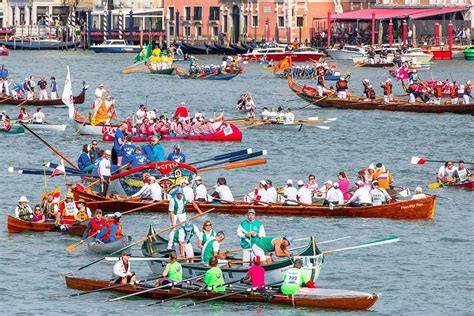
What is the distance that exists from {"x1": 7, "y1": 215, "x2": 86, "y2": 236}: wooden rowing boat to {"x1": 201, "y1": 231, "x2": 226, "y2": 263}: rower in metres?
7.98

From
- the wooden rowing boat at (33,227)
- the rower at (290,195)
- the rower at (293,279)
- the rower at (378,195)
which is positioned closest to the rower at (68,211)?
the wooden rowing boat at (33,227)

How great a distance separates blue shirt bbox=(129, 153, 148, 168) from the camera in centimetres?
4891

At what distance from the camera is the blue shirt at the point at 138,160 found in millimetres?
48906

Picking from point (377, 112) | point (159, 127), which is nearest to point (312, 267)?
point (159, 127)

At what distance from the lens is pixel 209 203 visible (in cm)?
4659

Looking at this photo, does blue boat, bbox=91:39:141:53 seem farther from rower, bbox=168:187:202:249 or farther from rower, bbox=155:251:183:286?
rower, bbox=155:251:183:286

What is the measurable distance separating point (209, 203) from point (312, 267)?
11737 mm

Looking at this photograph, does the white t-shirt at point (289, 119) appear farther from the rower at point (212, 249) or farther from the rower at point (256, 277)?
the rower at point (256, 277)

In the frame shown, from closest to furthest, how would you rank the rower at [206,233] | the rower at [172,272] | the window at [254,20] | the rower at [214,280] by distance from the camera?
the rower at [214,280] → the rower at [172,272] → the rower at [206,233] → the window at [254,20]

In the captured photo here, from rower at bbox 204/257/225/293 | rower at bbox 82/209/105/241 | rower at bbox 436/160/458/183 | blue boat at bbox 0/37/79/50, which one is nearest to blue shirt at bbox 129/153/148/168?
rower at bbox 82/209/105/241

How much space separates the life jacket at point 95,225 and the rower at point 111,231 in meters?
0.21

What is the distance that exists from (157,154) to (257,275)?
14.6 metres

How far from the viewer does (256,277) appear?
34.6m

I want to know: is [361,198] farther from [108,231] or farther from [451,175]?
[108,231]
